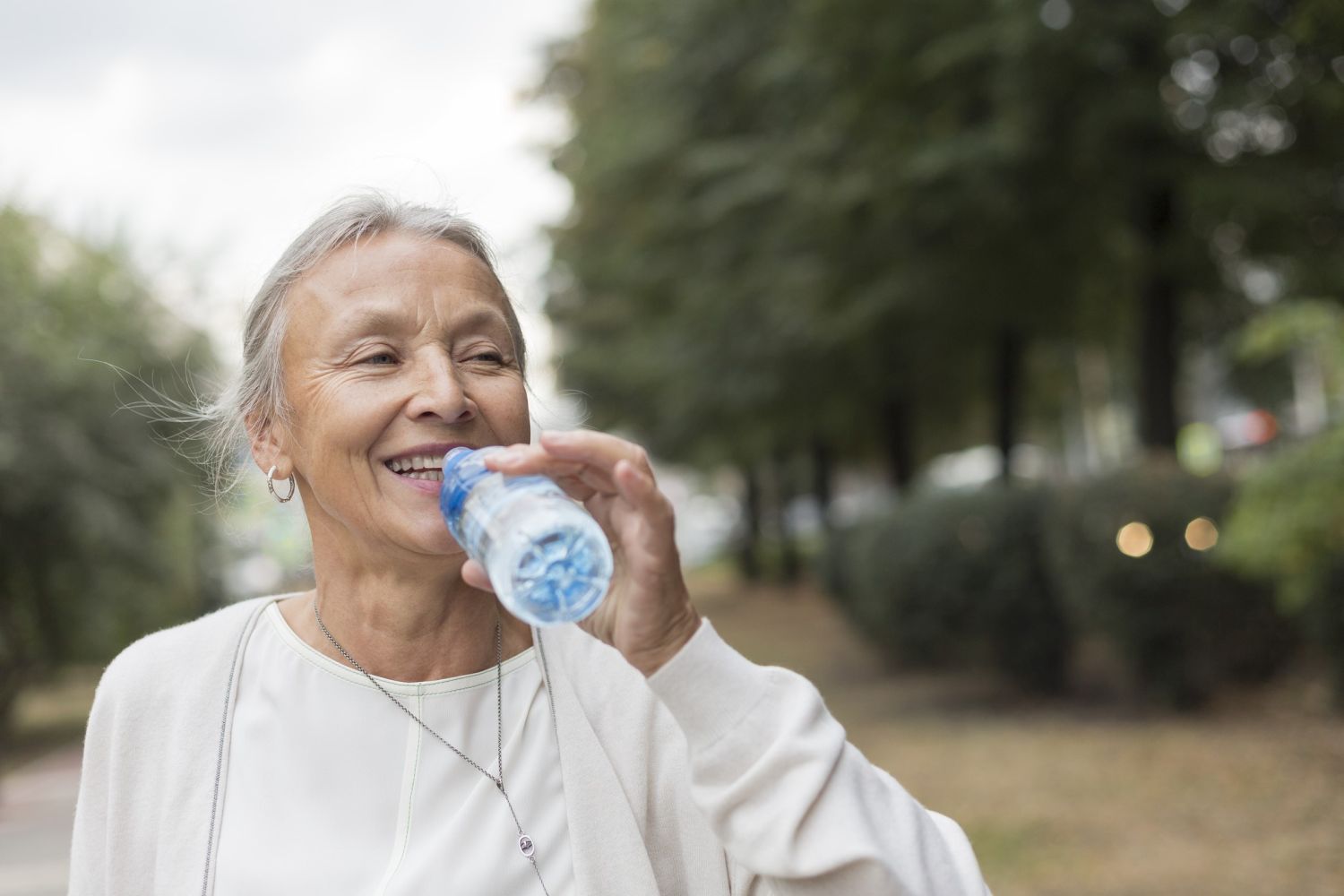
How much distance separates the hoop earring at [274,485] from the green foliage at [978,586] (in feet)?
29.4

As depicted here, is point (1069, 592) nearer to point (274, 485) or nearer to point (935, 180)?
point (935, 180)

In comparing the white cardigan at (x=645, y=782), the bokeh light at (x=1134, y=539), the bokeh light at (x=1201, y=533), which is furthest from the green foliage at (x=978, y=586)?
the white cardigan at (x=645, y=782)

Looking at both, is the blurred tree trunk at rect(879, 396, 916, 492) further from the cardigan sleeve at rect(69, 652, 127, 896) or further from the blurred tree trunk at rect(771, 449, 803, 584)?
the cardigan sleeve at rect(69, 652, 127, 896)

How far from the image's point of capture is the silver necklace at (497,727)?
1.94 metres

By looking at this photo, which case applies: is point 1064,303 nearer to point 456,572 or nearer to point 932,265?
point 932,265

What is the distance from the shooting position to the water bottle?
1595 millimetres

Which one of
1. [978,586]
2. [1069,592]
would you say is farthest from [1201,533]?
[978,586]

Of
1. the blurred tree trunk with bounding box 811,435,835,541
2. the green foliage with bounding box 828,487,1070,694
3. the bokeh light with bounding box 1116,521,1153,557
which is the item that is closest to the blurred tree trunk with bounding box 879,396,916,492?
the blurred tree trunk with bounding box 811,435,835,541

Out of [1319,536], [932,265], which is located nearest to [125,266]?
[932,265]

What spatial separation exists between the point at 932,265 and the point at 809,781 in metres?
10.5

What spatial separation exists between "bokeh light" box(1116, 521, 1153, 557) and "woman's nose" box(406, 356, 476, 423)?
7.86 metres

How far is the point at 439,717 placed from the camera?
2109 mm

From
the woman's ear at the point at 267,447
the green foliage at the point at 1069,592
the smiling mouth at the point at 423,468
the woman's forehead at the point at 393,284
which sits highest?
the woman's forehead at the point at 393,284

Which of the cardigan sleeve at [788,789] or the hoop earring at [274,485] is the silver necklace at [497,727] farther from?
the cardigan sleeve at [788,789]
